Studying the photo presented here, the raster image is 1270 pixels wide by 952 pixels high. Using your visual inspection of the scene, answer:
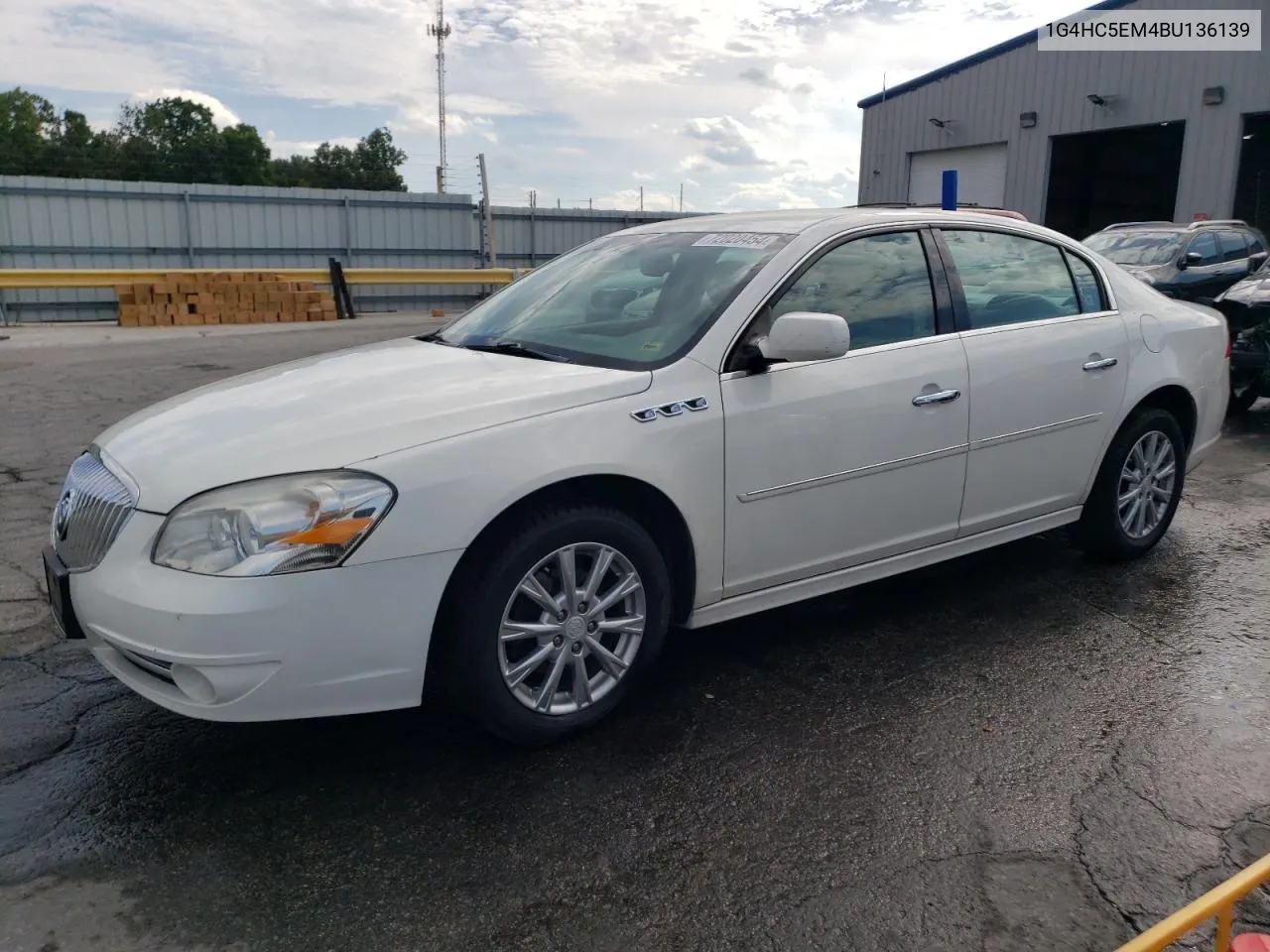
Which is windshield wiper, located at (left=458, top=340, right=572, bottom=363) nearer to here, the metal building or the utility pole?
the metal building

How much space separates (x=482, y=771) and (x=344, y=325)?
16.4 metres

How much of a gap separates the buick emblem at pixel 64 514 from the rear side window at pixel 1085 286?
3.92 meters

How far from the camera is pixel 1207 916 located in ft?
6.57

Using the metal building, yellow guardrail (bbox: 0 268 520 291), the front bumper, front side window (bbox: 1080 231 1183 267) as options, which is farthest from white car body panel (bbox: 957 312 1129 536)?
the metal building

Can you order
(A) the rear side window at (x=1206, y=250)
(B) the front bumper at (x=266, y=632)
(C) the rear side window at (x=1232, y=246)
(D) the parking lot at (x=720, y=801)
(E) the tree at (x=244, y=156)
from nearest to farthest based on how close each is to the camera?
1. (D) the parking lot at (x=720, y=801)
2. (B) the front bumper at (x=266, y=632)
3. (A) the rear side window at (x=1206, y=250)
4. (C) the rear side window at (x=1232, y=246)
5. (E) the tree at (x=244, y=156)

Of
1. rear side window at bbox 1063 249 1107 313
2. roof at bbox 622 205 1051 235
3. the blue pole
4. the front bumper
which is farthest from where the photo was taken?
the blue pole

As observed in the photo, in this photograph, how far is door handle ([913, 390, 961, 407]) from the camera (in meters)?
3.79

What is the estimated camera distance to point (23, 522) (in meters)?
5.37

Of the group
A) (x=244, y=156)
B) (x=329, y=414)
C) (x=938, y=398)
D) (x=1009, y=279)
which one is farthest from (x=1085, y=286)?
(x=244, y=156)

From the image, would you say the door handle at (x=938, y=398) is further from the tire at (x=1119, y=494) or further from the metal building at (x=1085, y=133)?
the metal building at (x=1085, y=133)

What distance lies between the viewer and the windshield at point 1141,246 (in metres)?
12.1

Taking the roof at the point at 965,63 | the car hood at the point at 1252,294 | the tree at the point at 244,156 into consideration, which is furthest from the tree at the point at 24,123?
the car hood at the point at 1252,294

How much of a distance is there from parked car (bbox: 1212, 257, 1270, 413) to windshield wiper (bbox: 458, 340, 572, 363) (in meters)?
6.76

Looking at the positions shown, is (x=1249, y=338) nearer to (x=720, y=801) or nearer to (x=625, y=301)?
(x=625, y=301)
